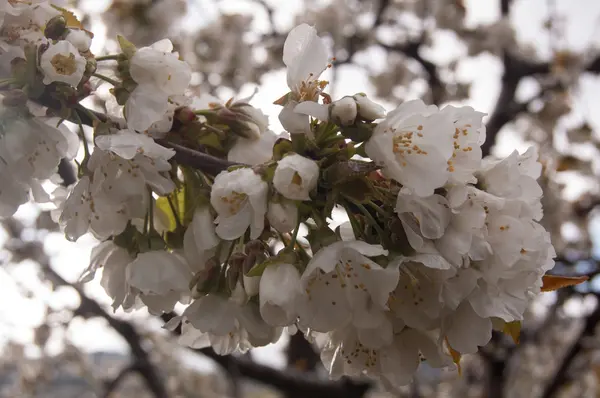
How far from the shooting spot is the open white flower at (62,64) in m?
0.58

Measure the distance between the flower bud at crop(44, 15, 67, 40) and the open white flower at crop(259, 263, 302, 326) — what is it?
38 centimetres

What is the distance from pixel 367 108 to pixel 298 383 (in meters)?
2.54

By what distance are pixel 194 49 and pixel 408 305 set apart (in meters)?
3.31

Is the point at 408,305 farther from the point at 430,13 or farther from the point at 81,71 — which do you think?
the point at 430,13

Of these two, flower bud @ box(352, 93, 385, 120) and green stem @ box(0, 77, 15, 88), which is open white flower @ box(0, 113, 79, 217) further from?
flower bud @ box(352, 93, 385, 120)

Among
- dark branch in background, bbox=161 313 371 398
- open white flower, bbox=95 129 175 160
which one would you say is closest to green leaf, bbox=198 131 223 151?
open white flower, bbox=95 129 175 160

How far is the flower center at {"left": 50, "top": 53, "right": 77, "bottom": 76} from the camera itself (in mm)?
587

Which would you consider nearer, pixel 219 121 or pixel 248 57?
pixel 219 121

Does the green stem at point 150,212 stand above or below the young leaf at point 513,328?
above

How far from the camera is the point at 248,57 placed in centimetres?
363

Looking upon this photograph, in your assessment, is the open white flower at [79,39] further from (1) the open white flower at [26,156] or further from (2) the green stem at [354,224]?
(2) the green stem at [354,224]

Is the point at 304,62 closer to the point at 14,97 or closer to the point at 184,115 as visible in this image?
the point at 184,115

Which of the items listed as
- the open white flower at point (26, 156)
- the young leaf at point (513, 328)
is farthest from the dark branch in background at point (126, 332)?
the young leaf at point (513, 328)

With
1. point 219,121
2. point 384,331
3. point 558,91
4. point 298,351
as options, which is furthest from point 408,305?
point 558,91
